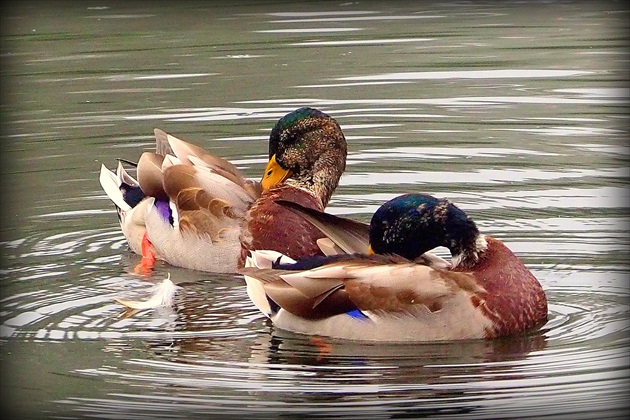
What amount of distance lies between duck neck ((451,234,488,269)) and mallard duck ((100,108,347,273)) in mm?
1662

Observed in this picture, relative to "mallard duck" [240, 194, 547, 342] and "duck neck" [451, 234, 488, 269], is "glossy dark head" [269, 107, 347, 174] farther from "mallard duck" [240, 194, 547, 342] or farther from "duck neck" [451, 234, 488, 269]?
"duck neck" [451, 234, 488, 269]

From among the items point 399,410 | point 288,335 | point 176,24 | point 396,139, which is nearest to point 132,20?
point 176,24

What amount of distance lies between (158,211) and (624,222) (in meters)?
3.26

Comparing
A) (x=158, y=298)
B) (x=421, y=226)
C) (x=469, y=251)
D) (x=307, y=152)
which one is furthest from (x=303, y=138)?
(x=469, y=251)

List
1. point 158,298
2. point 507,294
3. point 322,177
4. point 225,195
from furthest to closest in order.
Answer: point 322,177
point 225,195
point 158,298
point 507,294

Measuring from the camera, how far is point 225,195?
1075 centimetres

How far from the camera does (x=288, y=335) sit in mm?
8914

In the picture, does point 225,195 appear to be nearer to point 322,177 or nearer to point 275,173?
point 275,173

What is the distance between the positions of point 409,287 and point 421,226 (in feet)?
1.53

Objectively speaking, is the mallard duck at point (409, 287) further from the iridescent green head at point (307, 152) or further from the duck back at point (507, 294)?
the iridescent green head at point (307, 152)

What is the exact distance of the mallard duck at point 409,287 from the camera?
8578 millimetres

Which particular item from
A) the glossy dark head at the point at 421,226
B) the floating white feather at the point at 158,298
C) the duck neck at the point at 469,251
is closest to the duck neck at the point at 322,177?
the floating white feather at the point at 158,298

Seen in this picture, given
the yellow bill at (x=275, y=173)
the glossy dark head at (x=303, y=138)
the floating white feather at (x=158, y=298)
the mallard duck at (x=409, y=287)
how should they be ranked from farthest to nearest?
the yellow bill at (x=275, y=173) < the glossy dark head at (x=303, y=138) < the floating white feather at (x=158, y=298) < the mallard duck at (x=409, y=287)

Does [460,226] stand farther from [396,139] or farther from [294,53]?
[294,53]
